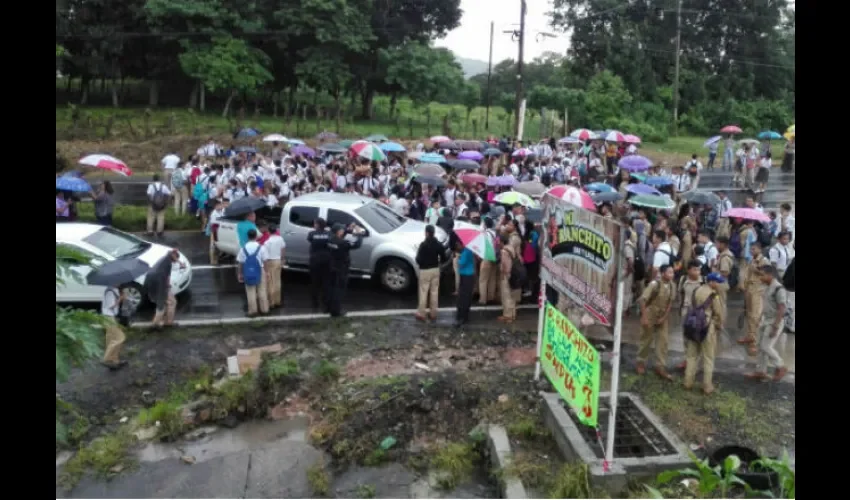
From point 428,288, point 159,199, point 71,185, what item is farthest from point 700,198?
point 71,185

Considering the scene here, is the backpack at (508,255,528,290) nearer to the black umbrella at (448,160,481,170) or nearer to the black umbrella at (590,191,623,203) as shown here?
→ the black umbrella at (590,191,623,203)

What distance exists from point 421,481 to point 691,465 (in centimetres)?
265

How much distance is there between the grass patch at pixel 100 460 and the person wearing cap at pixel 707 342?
Result: 6.66 m

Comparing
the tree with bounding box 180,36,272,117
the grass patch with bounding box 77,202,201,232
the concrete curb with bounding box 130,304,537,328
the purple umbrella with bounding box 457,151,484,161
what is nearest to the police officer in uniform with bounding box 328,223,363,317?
the concrete curb with bounding box 130,304,537,328

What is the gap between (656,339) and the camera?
9.74m

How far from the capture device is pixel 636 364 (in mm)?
10109

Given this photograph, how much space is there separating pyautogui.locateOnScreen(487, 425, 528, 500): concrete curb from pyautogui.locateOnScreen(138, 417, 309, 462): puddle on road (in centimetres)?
216

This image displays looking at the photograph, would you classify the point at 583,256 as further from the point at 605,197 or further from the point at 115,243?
the point at 115,243

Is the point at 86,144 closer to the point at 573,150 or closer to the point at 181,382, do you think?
the point at 573,150

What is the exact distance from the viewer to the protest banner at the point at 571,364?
7.25m

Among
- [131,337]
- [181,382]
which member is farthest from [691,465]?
[131,337]

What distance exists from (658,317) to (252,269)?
6.22 metres

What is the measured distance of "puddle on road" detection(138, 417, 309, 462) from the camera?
8.26m

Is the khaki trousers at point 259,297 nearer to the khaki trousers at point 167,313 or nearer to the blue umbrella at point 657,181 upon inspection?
the khaki trousers at point 167,313
